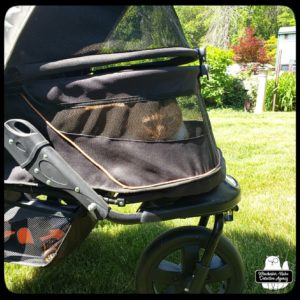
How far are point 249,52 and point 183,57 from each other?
847cm

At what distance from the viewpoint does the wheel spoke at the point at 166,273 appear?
1.50m

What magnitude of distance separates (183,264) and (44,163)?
0.67 m

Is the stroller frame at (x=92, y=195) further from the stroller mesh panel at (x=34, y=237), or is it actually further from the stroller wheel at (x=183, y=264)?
the stroller mesh panel at (x=34, y=237)

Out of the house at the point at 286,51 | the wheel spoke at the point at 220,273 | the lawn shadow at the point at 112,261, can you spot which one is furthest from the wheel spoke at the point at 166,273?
the house at the point at 286,51

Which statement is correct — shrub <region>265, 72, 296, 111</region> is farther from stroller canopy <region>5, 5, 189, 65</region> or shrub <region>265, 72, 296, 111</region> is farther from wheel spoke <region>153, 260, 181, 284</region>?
stroller canopy <region>5, 5, 189, 65</region>

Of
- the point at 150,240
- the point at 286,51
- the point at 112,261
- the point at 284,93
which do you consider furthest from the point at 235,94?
the point at 112,261

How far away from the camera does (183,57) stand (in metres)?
1.47

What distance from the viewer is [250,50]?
923cm

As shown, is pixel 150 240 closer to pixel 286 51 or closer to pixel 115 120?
pixel 115 120

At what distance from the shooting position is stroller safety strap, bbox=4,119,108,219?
1.32m

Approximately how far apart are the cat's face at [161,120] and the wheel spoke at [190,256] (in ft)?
1.49
